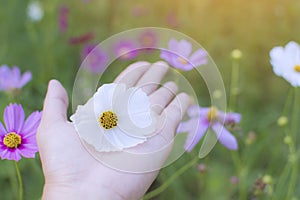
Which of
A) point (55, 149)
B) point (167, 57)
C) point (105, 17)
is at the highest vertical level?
point (105, 17)

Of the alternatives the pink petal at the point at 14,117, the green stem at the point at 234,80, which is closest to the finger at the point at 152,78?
the pink petal at the point at 14,117

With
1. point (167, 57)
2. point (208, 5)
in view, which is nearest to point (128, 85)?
point (167, 57)

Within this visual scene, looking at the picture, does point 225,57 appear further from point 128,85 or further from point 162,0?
point 128,85

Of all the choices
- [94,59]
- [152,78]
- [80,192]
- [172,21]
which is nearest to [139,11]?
[172,21]

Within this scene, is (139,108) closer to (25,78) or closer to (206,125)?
(206,125)

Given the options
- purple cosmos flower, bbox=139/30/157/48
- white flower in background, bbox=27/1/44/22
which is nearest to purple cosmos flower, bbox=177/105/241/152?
purple cosmos flower, bbox=139/30/157/48

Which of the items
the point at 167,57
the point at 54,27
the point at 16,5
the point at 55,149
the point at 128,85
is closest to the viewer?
the point at 55,149

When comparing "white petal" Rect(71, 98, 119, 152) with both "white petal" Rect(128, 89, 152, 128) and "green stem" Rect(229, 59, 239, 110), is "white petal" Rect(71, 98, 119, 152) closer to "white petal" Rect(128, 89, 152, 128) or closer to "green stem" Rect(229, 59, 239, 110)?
"white petal" Rect(128, 89, 152, 128)
